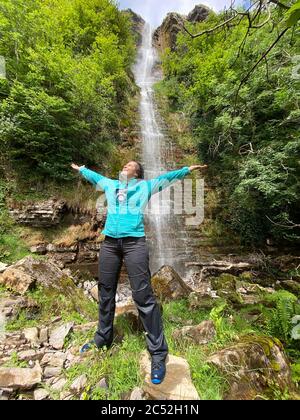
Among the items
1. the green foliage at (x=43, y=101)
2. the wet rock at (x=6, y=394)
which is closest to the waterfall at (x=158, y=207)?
the green foliage at (x=43, y=101)

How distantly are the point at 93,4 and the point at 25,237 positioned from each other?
13.8 m

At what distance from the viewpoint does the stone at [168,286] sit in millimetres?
4886

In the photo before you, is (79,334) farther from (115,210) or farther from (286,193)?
(286,193)

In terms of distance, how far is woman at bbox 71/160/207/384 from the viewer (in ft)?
6.93

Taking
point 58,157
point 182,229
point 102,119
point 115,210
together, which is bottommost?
point 182,229

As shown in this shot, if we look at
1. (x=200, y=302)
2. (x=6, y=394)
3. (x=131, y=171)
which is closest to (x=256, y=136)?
(x=200, y=302)

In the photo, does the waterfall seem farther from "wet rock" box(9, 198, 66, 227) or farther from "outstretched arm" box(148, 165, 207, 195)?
"outstretched arm" box(148, 165, 207, 195)

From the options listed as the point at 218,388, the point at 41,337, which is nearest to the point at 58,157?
the point at 41,337

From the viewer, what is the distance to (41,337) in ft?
8.84

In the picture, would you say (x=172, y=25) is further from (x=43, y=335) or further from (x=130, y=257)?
(x=43, y=335)

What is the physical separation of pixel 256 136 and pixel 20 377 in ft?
26.6

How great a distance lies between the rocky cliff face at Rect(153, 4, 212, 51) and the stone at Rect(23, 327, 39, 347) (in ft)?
86.4

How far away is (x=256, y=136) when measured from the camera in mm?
7383

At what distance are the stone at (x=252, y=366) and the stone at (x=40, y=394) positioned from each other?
1.43 metres
